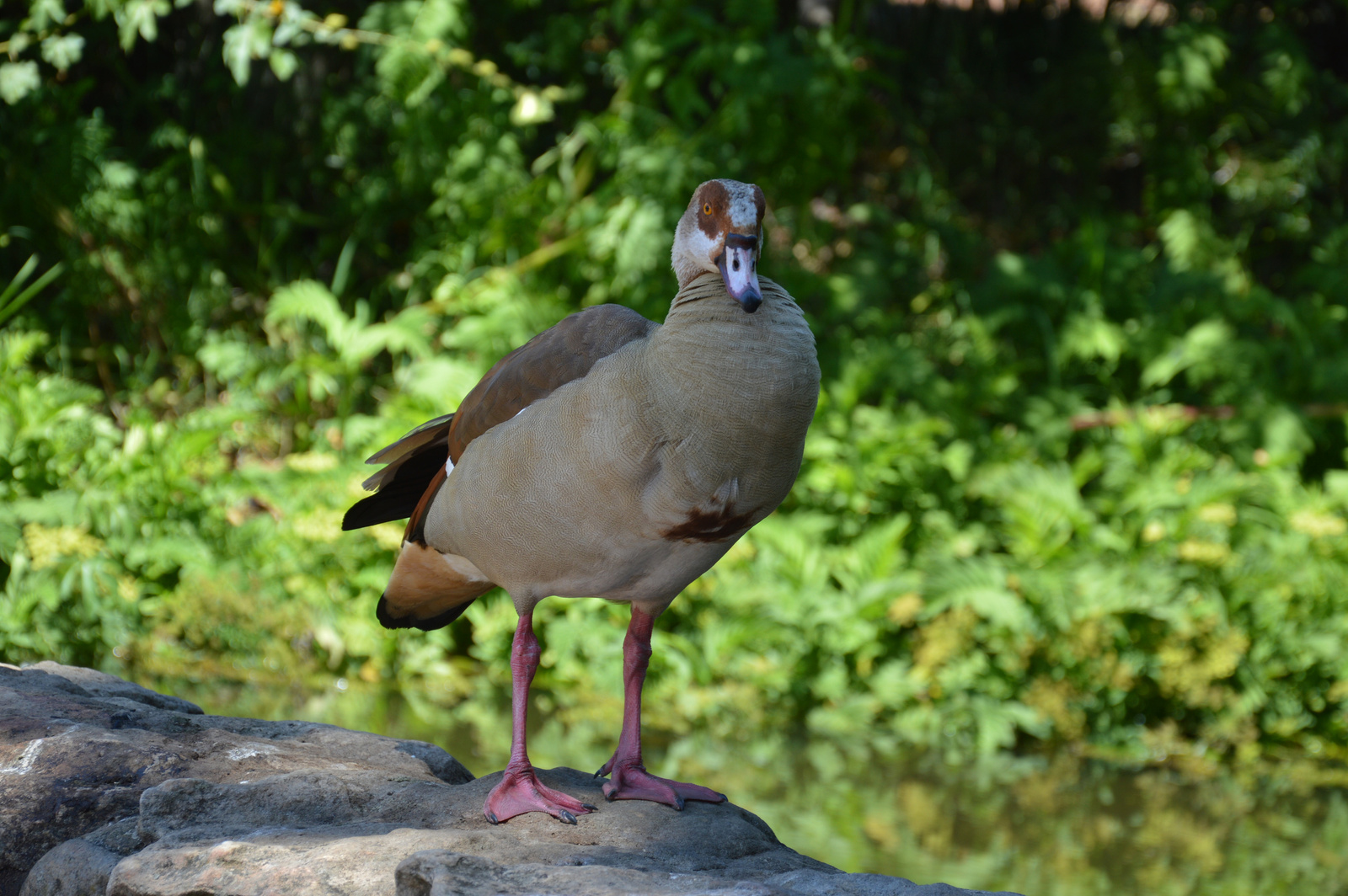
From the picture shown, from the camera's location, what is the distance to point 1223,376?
569cm

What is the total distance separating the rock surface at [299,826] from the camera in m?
1.64

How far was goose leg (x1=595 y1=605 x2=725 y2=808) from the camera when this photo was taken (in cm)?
216

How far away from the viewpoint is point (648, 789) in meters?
2.17

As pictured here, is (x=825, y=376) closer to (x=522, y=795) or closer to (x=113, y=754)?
(x=522, y=795)

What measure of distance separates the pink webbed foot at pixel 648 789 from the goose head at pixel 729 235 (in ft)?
3.06

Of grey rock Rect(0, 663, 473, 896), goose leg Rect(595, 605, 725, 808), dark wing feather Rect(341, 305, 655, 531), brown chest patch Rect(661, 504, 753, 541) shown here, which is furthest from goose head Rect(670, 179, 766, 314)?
grey rock Rect(0, 663, 473, 896)

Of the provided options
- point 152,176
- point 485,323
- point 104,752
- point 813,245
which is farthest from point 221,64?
point 104,752

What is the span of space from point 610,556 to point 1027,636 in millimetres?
2583

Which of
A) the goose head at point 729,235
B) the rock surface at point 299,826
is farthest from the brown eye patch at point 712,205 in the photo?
the rock surface at point 299,826

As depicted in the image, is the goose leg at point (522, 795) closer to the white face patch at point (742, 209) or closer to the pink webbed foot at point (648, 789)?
the pink webbed foot at point (648, 789)

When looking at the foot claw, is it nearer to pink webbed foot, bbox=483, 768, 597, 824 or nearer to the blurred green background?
pink webbed foot, bbox=483, 768, 597, 824

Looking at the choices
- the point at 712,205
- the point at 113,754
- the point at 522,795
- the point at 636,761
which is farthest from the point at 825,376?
the point at 113,754

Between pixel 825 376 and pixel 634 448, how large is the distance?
3.76m

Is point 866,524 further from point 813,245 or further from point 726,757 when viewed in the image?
point 813,245
